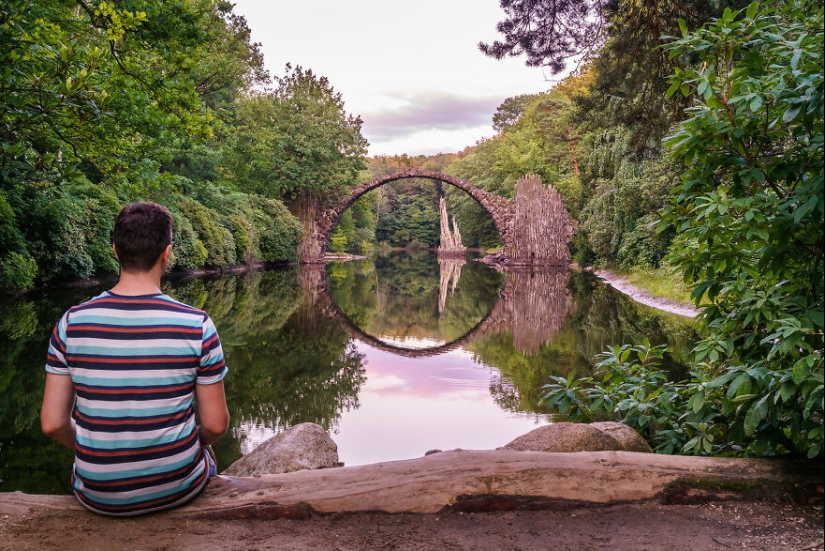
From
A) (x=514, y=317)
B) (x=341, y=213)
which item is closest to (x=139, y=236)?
(x=514, y=317)

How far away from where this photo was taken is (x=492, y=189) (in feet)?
156

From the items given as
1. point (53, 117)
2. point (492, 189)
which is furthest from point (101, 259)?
point (492, 189)

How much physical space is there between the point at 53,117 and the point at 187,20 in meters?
2.88

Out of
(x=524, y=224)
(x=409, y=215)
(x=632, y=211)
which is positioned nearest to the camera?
(x=632, y=211)

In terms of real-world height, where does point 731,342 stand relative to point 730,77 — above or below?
below

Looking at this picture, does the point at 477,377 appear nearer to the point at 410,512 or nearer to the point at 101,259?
the point at 410,512

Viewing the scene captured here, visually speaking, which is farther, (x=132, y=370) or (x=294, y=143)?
(x=294, y=143)

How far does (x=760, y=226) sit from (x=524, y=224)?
3133 centimetres

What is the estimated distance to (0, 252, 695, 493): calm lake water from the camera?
17.4ft

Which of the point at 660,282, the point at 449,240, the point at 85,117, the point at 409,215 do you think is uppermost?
the point at 409,215

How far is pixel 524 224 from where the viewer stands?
110 ft

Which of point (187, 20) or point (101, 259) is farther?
point (101, 259)

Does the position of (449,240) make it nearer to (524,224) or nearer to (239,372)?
(524,224)

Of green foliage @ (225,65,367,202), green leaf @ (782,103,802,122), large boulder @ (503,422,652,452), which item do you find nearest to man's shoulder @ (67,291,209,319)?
green leaf @ (782,103,802,122)
